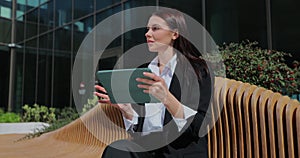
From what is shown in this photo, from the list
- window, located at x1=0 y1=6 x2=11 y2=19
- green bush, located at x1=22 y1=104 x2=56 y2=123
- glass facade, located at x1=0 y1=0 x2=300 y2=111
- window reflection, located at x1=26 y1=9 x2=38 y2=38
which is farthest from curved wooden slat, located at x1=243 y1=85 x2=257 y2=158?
window, located at x1=0 y1=6 x2=11 y2=19

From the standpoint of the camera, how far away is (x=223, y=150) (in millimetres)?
1934

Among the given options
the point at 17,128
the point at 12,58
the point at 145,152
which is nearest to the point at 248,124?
the point at 145,152

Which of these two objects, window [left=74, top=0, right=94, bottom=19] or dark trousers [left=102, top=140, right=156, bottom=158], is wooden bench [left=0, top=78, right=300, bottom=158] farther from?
window [left=74, top=0, right=94, bottom=19]

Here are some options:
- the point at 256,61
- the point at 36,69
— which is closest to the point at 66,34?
the point at 36,69

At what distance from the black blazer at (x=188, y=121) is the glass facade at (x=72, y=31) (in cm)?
431

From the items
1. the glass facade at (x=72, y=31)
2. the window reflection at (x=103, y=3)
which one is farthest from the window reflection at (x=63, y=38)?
the window reflection at (x=103, y=3)

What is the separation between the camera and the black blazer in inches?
67.4

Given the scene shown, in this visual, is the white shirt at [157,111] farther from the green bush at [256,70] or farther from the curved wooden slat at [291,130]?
the green bush at [256,70]

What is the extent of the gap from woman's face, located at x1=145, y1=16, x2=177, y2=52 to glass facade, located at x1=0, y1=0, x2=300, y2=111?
4.35 m

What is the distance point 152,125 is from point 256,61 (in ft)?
9.53

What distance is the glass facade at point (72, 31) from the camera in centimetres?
586

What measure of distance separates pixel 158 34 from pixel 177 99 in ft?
1.30

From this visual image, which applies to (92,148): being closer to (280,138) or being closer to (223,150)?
(223,150)

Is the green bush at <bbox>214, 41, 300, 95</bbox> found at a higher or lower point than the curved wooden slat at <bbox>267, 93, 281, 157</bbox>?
higher
